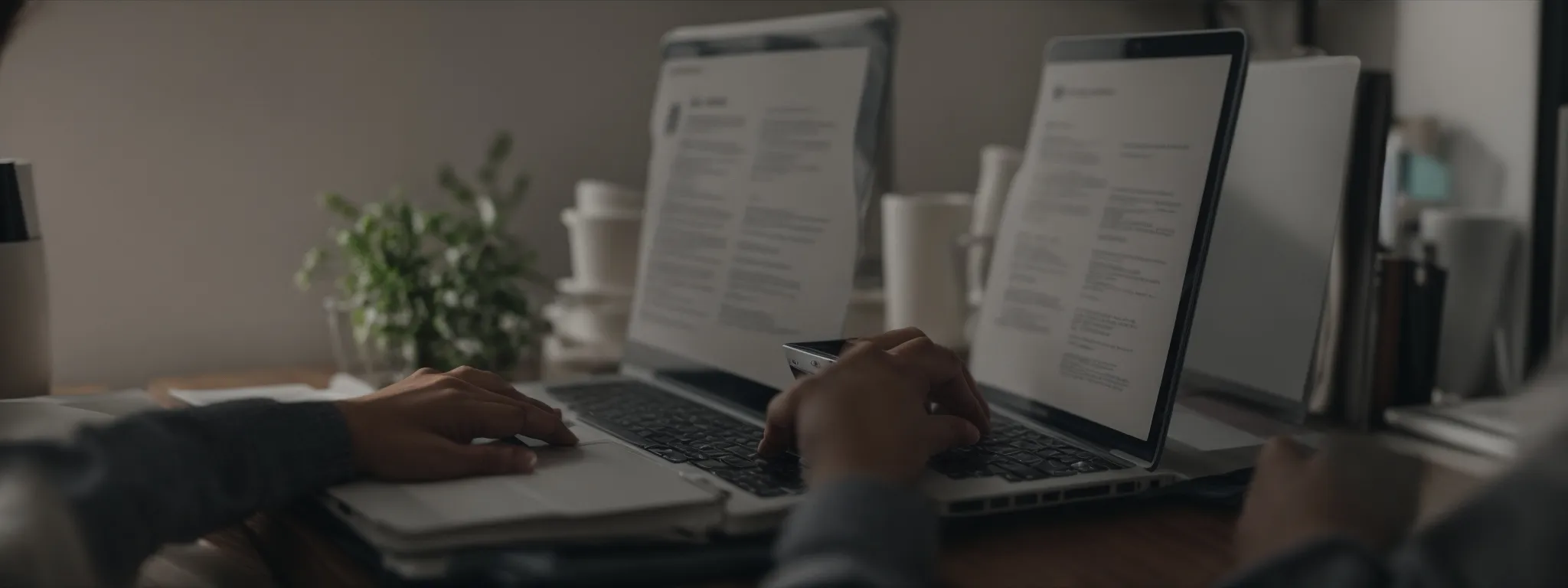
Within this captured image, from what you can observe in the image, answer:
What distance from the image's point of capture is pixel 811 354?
2.91 ft

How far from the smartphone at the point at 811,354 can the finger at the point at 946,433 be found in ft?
0.28

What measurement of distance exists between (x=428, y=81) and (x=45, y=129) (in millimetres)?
433

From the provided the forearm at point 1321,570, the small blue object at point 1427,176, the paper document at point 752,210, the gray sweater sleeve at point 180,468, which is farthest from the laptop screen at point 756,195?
the small blue object at point 1427,176

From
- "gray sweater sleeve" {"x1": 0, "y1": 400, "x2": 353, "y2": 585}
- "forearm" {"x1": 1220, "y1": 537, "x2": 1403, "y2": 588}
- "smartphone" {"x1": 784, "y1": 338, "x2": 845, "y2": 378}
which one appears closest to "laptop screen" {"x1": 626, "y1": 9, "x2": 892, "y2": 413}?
"smartphone" {"x1": 784, "y1": 338, "x2": 845, "y2": 378}

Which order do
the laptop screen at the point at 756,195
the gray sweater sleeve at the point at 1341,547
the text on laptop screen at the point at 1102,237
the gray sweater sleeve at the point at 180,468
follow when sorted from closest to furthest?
the gray sweater sleeve at the point at 1341,547, the gray sweater sleeve at the point at 180,468, the text on laptop screen at the point at 1102,237, the laptop screen at the point at 756,195

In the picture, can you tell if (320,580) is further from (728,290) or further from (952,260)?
(952,260)

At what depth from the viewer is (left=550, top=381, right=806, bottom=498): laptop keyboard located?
0.80m

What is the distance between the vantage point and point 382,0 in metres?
1.62

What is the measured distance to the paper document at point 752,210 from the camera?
1054 millimetres

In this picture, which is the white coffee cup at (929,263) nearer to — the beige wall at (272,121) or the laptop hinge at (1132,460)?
the beige wall at (272,121)

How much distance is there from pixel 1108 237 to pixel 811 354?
228mm

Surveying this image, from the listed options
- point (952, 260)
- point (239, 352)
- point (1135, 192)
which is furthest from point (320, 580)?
point (239, 352)

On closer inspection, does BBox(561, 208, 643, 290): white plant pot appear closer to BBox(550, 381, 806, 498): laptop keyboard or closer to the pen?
BBox(550, 381, 806, 498): laptop keyboard

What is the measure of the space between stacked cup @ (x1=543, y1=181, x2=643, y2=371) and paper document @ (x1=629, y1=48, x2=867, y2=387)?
0.17 metres
